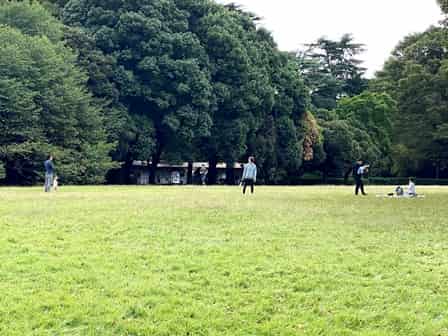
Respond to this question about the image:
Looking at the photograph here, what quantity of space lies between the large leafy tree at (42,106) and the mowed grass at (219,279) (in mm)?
20493

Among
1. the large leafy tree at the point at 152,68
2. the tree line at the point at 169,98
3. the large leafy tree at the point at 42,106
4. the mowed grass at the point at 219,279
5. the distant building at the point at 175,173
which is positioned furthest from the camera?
the distant building at the point at 175,173

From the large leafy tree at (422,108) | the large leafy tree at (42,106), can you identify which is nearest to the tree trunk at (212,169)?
the large leafy tree at (42,106)

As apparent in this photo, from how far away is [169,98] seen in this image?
36.3 meters

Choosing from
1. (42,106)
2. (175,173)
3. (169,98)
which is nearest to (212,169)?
(169,98)

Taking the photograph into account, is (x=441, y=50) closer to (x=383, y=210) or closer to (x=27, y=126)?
(x=27, y=126)

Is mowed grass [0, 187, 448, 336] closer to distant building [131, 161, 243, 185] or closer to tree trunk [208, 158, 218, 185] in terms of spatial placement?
tree trunk [208, 158, 218, 185]

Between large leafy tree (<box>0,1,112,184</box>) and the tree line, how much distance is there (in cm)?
7

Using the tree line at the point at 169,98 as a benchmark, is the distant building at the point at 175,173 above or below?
below

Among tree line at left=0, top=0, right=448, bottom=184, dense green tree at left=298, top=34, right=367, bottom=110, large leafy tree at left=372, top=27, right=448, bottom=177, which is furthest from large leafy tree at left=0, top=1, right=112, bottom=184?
dense green tree at left=298, top=34, right=367, bottom=110

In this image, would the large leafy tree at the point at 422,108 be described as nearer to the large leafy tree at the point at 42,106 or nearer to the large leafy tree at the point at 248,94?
the large leafy tree at the point at 248,94

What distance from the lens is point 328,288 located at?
609 centimetres

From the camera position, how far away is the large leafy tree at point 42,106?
29.7 meters

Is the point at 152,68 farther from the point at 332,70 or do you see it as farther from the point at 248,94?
the point at 332,70

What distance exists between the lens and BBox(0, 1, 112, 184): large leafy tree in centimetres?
2972
